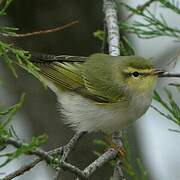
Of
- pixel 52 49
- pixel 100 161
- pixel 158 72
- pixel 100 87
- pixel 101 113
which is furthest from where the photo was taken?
pixel 52 49

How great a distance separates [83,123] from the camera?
3785 millimetres

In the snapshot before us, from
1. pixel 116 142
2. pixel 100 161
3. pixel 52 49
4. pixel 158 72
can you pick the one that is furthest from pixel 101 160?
pixel 52 49

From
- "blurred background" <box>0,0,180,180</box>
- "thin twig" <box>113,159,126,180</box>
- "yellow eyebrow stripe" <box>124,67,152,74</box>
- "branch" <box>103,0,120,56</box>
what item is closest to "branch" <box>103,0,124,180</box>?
"branch" <box>103,0,120,56</box>

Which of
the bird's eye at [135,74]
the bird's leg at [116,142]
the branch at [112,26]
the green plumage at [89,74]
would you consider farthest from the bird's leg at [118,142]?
the branch at [112,26]

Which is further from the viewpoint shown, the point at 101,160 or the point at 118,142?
the point at 118,142

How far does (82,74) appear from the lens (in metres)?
4.02

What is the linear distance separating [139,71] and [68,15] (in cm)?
133

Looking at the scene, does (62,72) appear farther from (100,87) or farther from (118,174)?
(118,174)

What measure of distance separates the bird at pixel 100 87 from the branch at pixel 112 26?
6 centimetres

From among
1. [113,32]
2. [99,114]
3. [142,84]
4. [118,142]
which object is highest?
[113,32]

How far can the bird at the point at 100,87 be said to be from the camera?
370 centimetres

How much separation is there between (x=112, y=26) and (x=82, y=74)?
0.44m

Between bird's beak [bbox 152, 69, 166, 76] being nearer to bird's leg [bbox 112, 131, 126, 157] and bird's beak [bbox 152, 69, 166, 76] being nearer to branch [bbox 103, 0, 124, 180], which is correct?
branch [bbox 103, 0, 124, 180]

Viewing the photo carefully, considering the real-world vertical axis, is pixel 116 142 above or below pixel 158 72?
below
